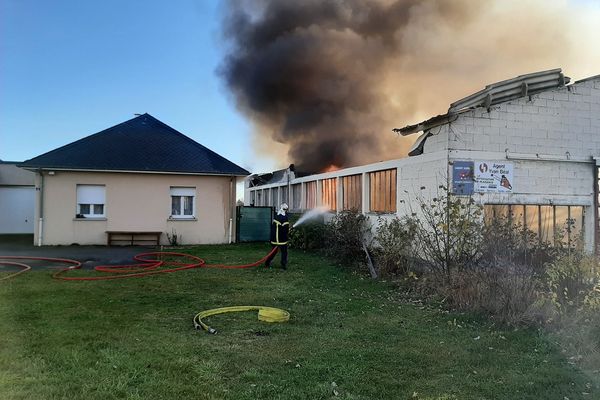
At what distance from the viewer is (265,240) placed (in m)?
18.0

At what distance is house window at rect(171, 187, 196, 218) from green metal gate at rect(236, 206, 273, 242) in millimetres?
1907

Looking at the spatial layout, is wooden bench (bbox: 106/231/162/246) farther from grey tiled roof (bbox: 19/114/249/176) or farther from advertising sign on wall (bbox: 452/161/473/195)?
advertising sign on wall (bbox: 452/161/473/195)

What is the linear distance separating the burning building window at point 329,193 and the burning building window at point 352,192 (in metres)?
0.81

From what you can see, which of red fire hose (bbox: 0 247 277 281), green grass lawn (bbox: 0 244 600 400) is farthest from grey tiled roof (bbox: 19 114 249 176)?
green grass lawn (bbox: 0 244 600 400)

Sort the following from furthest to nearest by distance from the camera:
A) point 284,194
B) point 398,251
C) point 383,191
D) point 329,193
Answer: point 284,194
point 329,193
point 383,191
point 398,251

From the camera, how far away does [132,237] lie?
1606 centimetres

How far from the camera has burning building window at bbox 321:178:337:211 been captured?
16.6 m

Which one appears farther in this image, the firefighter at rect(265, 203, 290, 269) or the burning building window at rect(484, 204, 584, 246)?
the firefighter at rect(265, 203, 290, 269)

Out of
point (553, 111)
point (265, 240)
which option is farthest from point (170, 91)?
point (553, 111)

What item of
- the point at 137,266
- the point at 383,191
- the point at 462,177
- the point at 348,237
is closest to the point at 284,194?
the point at 383,191

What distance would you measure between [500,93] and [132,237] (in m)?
12.7

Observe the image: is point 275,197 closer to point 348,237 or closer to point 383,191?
point 383,191

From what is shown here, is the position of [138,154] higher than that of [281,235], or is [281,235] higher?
[138,154]

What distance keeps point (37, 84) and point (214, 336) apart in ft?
14.7
